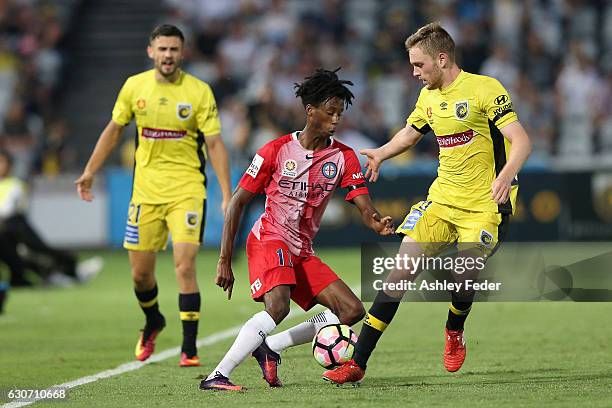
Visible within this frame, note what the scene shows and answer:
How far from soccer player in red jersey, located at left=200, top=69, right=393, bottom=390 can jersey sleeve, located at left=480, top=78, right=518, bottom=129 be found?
0.86 m

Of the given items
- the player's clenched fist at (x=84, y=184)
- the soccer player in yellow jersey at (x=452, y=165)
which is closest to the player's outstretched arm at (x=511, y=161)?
the soccer player in yellow jersey at (x=452, y=165)

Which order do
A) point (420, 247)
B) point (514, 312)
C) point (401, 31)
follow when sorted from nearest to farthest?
point (420, 247) < point (514, 312) < point (401, 31)

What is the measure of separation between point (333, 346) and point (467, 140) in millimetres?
1597

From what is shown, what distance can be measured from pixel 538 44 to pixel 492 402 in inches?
656

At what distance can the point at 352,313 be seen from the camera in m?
7.96

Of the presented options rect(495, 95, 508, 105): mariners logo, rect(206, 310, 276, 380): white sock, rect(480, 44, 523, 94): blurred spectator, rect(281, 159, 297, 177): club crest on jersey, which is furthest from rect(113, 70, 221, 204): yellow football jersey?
rect(480, 44, 523, 94): blurred spectator

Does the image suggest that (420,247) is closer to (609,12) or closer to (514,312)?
(514,312)

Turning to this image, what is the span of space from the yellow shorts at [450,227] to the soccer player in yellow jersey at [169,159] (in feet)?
5.54

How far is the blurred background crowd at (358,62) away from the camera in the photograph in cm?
2186

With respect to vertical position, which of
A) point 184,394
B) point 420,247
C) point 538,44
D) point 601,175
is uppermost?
point 538,44

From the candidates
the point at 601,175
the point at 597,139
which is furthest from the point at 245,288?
the point at 597,139

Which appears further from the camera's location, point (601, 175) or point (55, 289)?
point (601, 175)

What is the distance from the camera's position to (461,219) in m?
8.16

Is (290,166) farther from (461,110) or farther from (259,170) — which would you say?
(461,110)
